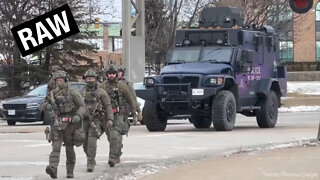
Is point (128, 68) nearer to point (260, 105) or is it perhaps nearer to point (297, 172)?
point (260, 105)

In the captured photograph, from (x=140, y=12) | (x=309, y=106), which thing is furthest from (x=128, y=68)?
(x=309, y=106)

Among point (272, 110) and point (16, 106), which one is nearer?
point (272, 110)

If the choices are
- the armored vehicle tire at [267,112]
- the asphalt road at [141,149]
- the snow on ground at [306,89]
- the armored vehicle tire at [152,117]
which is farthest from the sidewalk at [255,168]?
the snow on ground at [306,89]

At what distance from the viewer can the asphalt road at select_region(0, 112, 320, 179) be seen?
41.3 ft

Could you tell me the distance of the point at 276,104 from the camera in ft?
76.0

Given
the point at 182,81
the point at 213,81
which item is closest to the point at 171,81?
the point at 182,81

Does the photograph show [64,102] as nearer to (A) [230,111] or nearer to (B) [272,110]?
(A) [230,111]

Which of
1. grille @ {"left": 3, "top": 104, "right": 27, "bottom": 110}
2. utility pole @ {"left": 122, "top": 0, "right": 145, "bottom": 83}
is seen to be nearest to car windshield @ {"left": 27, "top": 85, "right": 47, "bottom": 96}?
grille @ {"left": 3, "top": 104, "right": 27, "bottom": 110}

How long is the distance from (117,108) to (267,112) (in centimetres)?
1025

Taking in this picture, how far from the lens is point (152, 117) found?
21.2m

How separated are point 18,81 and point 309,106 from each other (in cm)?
1446

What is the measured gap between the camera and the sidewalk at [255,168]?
1129cm

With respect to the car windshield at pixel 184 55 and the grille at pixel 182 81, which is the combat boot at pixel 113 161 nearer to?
the grille at pixel 182 81

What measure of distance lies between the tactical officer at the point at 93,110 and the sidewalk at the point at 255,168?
1102 millimetres
